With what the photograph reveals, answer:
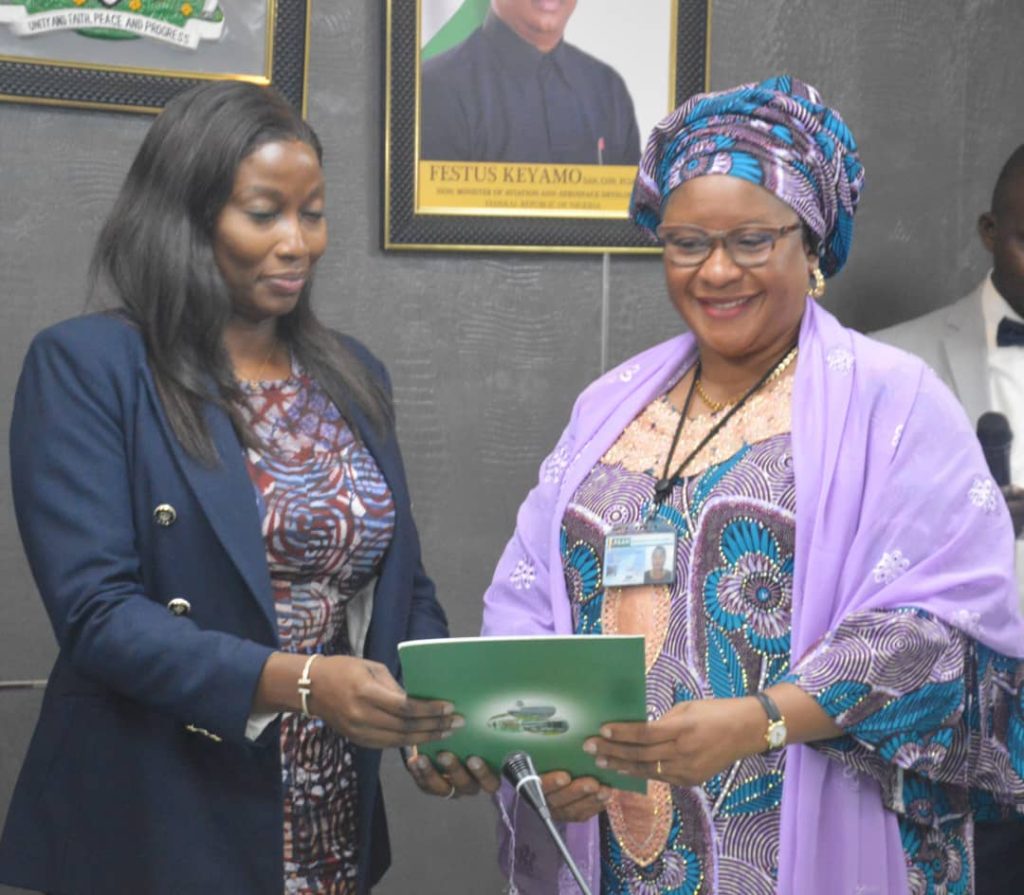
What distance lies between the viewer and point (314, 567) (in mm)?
2242

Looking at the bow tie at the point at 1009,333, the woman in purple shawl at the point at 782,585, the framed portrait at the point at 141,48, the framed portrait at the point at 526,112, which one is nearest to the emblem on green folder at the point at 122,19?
the framed portrait at the point at 141,48

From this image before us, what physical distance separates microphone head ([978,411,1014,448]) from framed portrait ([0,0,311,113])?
1.58m

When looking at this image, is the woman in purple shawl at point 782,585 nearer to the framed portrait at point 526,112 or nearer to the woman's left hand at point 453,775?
the woman's left hand at point 453,775

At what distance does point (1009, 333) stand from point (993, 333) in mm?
35

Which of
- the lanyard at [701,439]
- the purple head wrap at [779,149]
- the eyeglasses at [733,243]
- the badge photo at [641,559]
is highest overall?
the purple head wrap at [779,149]

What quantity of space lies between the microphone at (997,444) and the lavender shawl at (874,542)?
1.02m

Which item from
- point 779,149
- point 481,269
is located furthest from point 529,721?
point 481,269

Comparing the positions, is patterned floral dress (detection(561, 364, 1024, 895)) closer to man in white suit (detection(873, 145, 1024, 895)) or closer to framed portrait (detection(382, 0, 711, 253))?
man in white suit (detection(873, 145, 1024, 895))

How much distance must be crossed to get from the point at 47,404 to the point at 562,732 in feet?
2.83

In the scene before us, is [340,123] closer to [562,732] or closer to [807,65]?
[807,65]

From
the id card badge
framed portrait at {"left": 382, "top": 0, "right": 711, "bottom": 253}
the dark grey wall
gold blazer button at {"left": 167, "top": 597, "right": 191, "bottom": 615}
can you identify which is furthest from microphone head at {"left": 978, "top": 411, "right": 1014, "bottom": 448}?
gold blazer button at {"left": 167, "top": 597, "right": 191, "bottom": 615}

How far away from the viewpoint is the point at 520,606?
230 cm

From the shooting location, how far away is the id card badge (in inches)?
83.4

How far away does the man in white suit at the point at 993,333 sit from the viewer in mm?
3205
